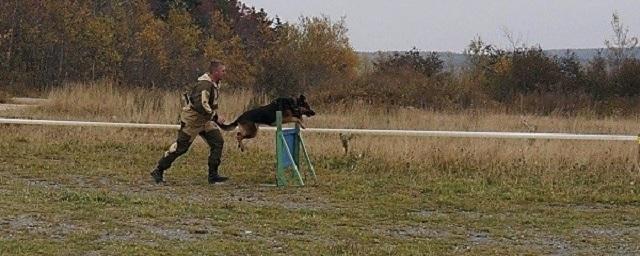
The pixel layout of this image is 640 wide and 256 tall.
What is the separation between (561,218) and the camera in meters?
8.30

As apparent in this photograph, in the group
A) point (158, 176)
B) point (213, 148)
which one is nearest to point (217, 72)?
point (213, 148)

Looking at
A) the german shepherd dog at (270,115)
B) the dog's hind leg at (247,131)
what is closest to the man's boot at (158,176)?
the german shepherd dog at (270,115)

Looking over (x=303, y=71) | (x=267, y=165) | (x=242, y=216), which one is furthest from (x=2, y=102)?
(x=242, y=216)

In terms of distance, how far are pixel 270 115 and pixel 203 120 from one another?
2.96 feet

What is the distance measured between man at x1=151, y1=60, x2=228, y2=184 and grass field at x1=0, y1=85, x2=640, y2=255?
272 millimetres

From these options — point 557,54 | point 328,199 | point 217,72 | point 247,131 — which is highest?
point 557,54

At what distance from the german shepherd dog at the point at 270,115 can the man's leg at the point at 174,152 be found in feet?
1.38

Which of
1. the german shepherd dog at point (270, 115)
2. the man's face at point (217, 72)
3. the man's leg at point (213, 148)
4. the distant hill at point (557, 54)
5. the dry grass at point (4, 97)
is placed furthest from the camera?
the distant hill at point (557, 54)

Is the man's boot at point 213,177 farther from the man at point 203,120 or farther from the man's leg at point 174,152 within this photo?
the man's leg at point 174,152

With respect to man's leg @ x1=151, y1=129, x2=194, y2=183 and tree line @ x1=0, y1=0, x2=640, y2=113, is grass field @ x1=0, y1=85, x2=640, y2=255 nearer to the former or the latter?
man's leg @ x1=151, y1=129, x2=194, y2=183

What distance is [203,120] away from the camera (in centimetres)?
1042

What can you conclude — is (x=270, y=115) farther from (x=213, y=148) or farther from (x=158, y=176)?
(x=158, y=176)

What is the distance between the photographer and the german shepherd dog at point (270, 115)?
10.9 m

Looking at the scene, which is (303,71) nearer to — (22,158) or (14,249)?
(22,158)
